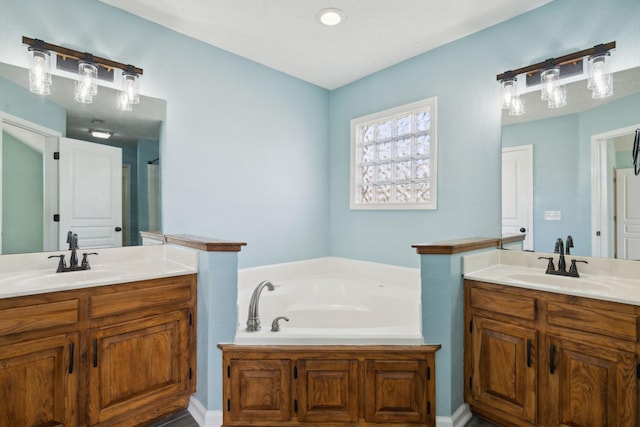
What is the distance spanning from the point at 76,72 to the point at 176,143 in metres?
0.69

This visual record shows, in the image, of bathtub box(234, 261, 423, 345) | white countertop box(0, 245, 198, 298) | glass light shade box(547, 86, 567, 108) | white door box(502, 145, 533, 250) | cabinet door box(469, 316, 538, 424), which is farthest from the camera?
bathtub box(234, 261, 423, 345)

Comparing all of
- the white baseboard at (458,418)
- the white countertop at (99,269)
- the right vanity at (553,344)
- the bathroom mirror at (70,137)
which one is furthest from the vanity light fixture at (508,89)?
the bathroom mirror at (70,137)

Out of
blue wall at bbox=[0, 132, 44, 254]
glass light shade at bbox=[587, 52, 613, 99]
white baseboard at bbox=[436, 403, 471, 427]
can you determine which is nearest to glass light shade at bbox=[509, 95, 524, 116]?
glass light shade at bbox=[587, 52, 613, 99]

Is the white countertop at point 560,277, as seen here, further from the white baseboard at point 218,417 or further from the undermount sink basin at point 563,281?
the white baseboard at point 218,417

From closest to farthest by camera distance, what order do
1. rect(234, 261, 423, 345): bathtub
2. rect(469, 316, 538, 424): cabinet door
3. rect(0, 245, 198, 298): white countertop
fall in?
1. rect(0, 245, 198, 298): white countertop
2. rect(469, 316, 538, 424): cabinet door
3. rect(234, 261, 423, 345): bathtub

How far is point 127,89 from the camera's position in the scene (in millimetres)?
2172

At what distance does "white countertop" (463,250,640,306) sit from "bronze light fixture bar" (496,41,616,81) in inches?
47.4

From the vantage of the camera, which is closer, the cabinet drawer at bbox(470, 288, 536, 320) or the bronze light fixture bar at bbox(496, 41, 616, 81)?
the cabinet drawer at bbox(470, 288, 536, 320)

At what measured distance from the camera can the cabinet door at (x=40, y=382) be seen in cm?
141

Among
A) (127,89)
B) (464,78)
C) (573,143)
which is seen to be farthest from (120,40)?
A: (573,143)

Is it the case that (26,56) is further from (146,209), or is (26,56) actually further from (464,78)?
(464,78)

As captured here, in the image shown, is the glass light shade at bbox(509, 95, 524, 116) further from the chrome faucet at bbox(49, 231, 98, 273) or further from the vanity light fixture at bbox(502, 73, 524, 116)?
the chrome faucet at bbox(49, 231, 98, 273)

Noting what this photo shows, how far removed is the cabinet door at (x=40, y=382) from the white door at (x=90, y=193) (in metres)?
0.71

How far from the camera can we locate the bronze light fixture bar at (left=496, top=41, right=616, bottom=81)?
186 cm
